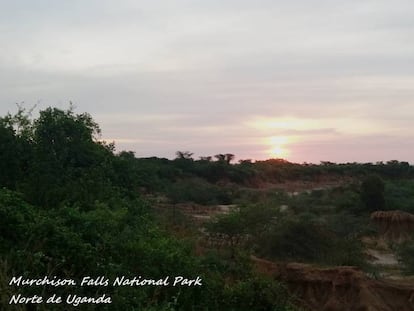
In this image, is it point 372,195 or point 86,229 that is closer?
point 86,229

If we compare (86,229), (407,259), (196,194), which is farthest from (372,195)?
Answer: (86,229)

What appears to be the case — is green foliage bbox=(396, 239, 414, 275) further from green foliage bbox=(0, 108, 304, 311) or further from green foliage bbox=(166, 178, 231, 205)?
green foliage bbox=(166, 178, 231, 205)

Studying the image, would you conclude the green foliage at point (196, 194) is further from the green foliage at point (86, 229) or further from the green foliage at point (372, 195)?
the green foliage at point (86, 229)

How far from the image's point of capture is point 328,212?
40406 mm

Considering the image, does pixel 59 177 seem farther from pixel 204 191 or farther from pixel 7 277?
pixel 204 191

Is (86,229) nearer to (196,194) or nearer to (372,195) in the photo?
(372,195)

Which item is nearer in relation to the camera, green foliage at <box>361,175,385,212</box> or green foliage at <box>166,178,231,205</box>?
green foliage at <box>361,175,385,212</box>

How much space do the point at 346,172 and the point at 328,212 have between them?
50846 millimetres

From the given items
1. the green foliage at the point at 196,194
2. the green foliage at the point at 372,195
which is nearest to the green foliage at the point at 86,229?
the green foliage at the point at 372,195

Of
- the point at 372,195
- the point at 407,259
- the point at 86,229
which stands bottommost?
the point at 407,259

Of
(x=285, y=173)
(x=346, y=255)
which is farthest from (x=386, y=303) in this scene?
(x=285, y=173)

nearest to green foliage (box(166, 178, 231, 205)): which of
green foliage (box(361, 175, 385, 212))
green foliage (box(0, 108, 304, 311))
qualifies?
green foliage (box(361, 175, 385, 212))

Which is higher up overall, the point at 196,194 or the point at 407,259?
the point at 196,194

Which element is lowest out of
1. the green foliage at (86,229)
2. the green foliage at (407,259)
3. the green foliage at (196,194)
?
the green foliage at (407,259)
